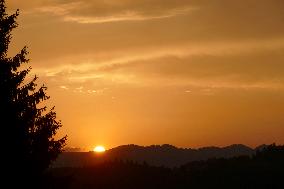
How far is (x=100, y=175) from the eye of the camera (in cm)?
15150

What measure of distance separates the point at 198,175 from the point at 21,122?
129529 millimetres

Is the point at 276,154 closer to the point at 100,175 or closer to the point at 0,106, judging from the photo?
the point at 100,175

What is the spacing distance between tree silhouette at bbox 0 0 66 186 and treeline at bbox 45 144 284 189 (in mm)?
108679

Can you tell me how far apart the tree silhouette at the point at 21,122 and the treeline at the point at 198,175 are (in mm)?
108679

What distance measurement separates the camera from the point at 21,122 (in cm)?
2359

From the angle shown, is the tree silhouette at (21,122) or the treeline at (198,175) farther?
the treeline at (198,175)

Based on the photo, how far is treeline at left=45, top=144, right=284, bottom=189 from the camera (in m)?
139

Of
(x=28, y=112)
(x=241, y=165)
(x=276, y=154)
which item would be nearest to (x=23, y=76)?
(x=28, y=112)

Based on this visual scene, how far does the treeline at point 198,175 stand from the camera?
139 metres

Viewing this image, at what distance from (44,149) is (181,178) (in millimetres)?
130122

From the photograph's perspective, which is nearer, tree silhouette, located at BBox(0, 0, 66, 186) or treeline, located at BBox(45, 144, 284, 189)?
tree silhouette, located at BBox(0, 0, 66, 186)

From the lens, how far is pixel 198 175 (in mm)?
149875

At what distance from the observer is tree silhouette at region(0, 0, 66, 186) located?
906 inches

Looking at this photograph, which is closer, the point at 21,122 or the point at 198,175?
the point at 21,122
